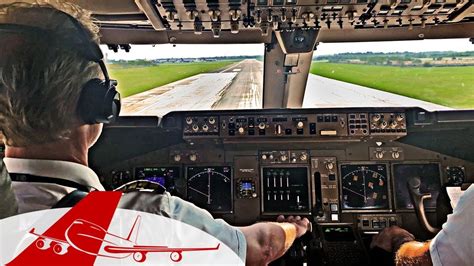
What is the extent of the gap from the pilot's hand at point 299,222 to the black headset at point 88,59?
4.72ft

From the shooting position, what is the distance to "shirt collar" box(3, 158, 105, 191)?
0.90 m

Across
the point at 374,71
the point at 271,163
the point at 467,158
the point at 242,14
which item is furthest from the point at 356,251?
the point at 242,14

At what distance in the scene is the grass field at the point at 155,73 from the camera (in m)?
2.59

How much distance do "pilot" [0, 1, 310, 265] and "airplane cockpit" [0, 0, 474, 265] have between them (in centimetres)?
131

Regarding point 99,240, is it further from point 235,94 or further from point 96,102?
point 235,94

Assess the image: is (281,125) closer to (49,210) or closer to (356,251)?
(356,251)

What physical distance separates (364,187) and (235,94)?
100 cm

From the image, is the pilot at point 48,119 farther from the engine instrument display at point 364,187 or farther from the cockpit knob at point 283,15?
the engine instrument display at point 364,187

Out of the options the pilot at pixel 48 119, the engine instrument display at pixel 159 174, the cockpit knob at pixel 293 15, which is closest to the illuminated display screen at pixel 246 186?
the engine instrument display at pixel 159 174

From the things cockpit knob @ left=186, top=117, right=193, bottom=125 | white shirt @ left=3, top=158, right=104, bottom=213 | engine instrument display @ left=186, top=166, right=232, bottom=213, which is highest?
white shirt @ left=3, top=158, right=104, bottom=213

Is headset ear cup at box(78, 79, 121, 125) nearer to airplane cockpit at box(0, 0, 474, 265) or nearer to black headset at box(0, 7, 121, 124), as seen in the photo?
black headset at box(0, 7, 121, 124)

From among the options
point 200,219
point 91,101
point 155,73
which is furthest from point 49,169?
point 155,73

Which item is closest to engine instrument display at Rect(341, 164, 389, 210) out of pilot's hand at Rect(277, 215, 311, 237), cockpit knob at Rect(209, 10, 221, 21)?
pilot's hand at Rect(277, 215, 311, 237)

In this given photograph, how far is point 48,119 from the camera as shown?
0.91m
